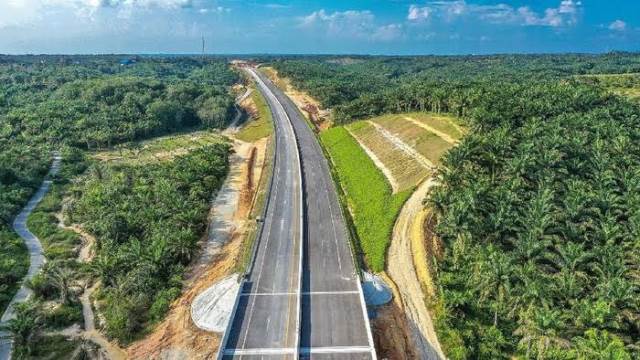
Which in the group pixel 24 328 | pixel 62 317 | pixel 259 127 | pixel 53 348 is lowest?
pixel 53 348

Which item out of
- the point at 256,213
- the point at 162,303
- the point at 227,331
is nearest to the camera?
the point at 227,331

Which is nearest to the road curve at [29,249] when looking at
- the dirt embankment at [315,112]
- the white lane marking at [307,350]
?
the white lane marking at [307,350]

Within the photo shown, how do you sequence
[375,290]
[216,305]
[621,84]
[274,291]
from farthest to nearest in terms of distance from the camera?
[621,84] → [375,290] → [274,291] → [216,305]

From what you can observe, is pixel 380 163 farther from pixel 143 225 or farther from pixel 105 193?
pixel 105 193

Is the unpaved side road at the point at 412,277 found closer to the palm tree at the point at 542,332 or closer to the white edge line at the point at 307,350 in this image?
the white edge line at the point at 307,350

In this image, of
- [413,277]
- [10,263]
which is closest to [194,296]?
[413,277]

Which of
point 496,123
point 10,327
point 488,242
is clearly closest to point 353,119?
point 496,123

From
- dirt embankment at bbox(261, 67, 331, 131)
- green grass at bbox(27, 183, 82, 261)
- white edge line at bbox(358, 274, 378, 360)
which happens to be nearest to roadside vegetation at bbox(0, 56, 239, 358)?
green grass at bbox(27, 183, 82, 261)
